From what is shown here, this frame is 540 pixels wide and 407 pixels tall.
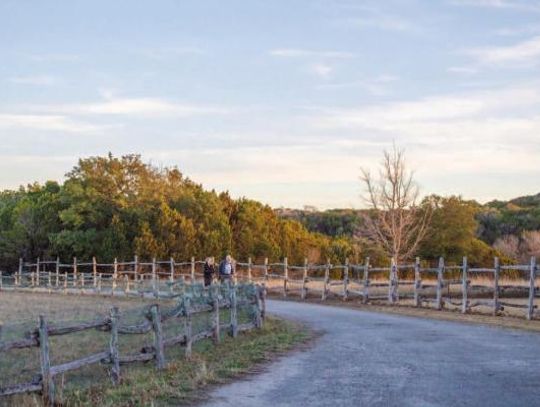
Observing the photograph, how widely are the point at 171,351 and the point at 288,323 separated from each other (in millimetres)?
7444

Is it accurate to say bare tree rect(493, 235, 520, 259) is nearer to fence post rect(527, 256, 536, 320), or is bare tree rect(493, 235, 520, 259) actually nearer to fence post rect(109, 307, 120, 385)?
fence post rect(527, 256, 536, 320)

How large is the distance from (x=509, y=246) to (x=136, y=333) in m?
53.2

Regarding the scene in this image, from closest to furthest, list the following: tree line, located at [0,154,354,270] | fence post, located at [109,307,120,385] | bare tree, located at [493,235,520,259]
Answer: fence post, located at [109,307,120,385]
tree line, located at [0,154,354,270]
bare tree, located at [493,235,520,259]

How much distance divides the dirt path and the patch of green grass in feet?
1.59

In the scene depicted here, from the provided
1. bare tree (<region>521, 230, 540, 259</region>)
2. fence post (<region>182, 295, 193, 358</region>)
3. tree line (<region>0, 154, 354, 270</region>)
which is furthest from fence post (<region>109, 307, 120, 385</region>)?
bare tree (<region>521, 230, 540, 259</region>)

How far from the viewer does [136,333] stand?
1355cm

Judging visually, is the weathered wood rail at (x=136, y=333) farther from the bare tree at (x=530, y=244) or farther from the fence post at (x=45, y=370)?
the bare tree at (x=530, y=244)

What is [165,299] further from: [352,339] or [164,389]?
[164,389]

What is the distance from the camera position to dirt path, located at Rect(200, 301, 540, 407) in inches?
436

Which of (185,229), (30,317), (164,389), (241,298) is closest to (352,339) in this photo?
(241,298)

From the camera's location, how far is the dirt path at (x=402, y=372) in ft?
36.3

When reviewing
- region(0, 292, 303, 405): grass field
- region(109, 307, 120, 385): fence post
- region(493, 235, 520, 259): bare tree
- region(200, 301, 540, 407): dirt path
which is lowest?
region(0, 292, 303, 405): grass field

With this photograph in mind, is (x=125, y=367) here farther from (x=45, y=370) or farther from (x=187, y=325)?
(x=45, y=370)

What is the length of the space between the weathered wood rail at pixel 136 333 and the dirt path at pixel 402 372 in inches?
72.0
